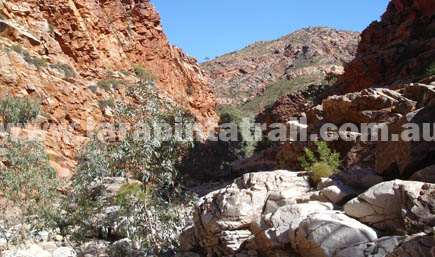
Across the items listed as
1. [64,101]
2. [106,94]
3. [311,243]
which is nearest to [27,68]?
[64,101]

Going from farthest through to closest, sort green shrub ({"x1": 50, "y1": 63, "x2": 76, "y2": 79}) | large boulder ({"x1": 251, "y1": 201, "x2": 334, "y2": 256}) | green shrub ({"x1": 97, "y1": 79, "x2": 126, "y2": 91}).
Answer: green shrub ({"x1": 97, "y1": 79, "x2": 126, "y2": 91})
green shrub ({"x1": 50, "y1": 63, "x2": 76, "y2": 79})
large boulder ({"x1": 251, "y1": 201, "x2": 334, "y2": 256})

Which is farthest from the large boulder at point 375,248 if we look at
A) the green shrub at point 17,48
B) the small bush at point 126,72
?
the small bush at point 126,72

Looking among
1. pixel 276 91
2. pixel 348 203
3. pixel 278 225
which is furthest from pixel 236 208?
→ pixel 276 91

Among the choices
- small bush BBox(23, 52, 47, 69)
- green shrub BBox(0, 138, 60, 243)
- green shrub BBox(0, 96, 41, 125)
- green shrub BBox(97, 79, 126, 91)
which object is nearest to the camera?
green shrub BBox(0, 138, 60, 243)

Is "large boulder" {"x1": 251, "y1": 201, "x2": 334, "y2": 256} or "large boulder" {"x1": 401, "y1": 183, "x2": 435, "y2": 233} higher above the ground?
"large boulder" {"x1": 401, "y1": 183, "x2": 435, "y2": 233}

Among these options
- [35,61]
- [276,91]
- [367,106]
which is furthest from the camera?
[276,91]

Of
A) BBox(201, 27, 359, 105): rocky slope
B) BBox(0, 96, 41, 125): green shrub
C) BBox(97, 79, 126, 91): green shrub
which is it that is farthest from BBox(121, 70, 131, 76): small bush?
BBox(201, 27, 359, 105): rocky slope

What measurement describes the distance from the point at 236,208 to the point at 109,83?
21772 mm

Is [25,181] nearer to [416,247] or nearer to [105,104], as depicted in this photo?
[416,247]

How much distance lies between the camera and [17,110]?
16125 mm

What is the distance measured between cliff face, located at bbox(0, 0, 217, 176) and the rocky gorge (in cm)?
9

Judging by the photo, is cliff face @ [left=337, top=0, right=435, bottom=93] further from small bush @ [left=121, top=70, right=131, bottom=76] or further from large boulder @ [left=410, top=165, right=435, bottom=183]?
small bush @ [left=121, top=70, right=131, bottom=76]

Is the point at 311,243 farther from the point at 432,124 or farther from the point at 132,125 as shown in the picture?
the point at 132,125

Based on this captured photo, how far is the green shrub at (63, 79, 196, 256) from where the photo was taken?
6.54 metres
